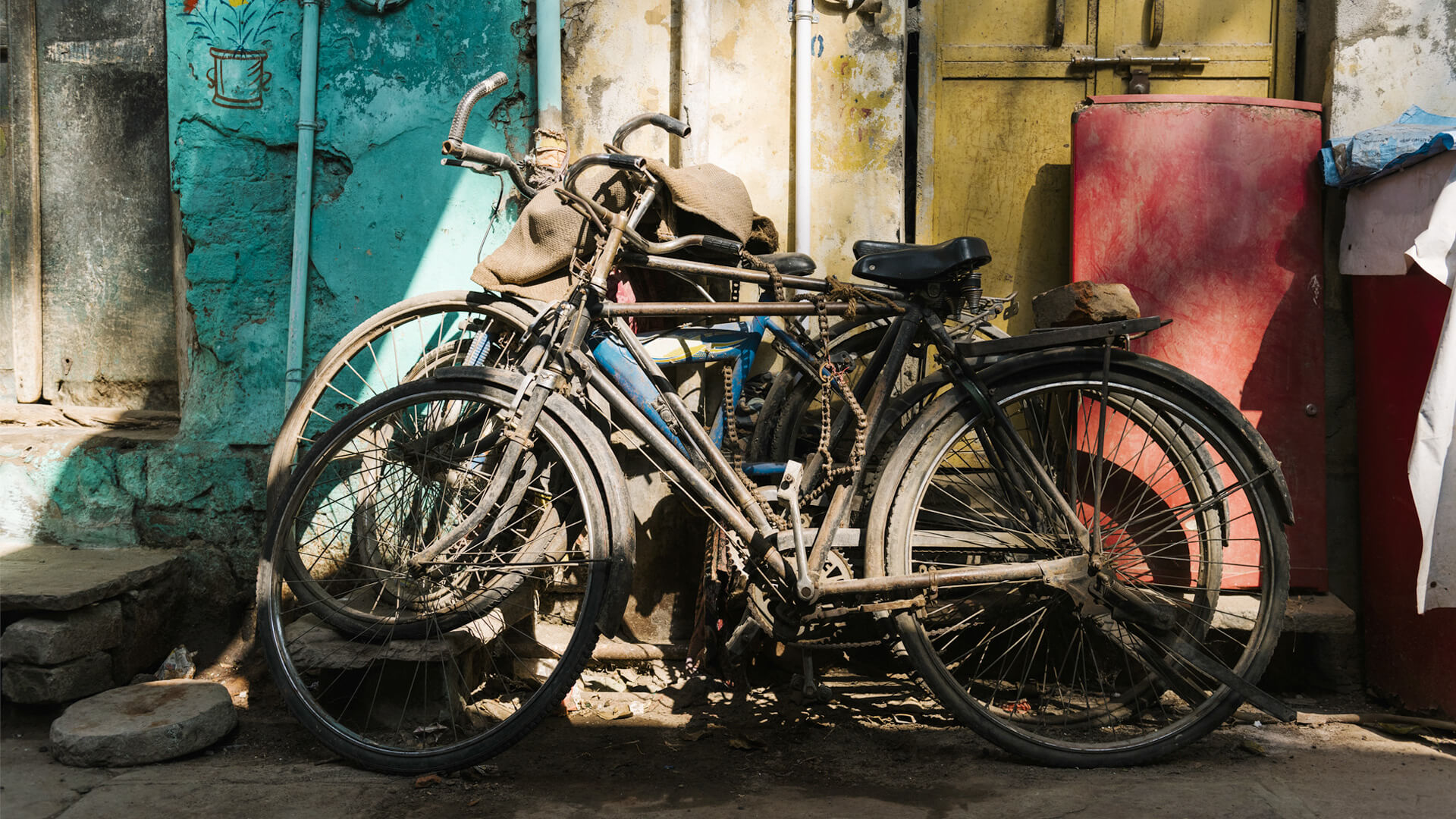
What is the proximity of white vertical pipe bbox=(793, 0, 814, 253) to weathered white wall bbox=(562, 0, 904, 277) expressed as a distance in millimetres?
63

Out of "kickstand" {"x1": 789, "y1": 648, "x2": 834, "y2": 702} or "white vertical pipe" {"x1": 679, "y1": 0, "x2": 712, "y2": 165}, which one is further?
"white vertical pipe" {"x1": 679, "y1": 0, "x2": 712, "y2": 165}

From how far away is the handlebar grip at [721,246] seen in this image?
2.90 meters

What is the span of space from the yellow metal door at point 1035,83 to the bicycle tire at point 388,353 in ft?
5.60

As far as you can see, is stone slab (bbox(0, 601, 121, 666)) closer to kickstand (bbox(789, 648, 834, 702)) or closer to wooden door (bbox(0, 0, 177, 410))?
wooden door (bbox(0, 0, 177, 410))

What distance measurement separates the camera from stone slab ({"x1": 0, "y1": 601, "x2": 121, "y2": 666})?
3.01 m

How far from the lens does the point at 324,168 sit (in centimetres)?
370

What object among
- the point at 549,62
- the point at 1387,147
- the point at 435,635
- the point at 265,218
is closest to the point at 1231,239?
the point at 1387,147

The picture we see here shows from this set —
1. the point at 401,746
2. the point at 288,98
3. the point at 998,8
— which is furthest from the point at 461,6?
the point at 401,746

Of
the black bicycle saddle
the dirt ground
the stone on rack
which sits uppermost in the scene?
the black bicycle saddle

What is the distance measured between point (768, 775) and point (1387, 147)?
2856 millimetres

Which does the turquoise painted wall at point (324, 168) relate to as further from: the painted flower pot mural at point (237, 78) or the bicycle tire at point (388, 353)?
the bicycle tire at point (388, 353)

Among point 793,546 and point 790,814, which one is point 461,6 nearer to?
point 793,546

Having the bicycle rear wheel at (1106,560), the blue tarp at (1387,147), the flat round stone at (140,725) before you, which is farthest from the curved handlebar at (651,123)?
the blue tarp at (1387,147)

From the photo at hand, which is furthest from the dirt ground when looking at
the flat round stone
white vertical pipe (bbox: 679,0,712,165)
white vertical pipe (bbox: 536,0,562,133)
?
white vertical pipe (bbox: 536,0,562,133)
